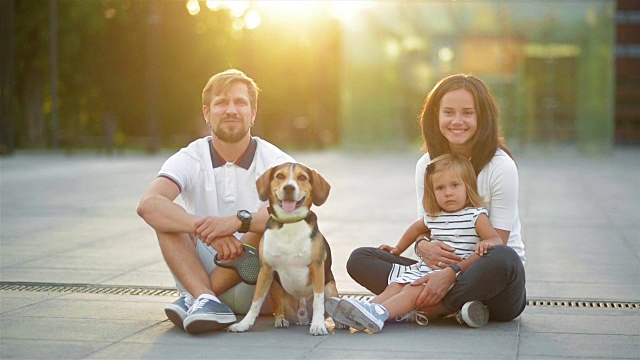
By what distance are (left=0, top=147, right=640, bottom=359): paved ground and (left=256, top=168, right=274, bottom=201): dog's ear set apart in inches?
30.6

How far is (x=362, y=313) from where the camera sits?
574 centimetres

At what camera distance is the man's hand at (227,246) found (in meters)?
6.05

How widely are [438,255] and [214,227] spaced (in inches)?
51.4

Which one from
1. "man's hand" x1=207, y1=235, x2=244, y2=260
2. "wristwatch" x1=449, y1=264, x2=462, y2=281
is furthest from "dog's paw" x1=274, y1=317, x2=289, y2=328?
"wristwatch" x1=449, y1=264, x2=462, y2=281

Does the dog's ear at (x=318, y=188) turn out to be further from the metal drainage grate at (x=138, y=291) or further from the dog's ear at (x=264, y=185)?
the metal drainage grate at (x=138, y=291)

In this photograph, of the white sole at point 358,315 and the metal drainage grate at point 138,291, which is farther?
the metal drainage grate at point 138,291

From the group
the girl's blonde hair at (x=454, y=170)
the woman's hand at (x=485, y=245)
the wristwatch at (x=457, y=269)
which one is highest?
the girl's blonde hair at (x=454, y=170)

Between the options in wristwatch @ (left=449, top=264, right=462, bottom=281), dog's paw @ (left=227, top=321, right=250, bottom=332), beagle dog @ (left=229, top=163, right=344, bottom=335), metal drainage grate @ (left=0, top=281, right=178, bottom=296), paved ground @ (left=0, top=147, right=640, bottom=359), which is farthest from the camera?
metal drainage grate @ (left=0, top=281, right=178, bottom=296)

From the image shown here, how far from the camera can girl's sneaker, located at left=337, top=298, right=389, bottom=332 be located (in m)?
5.74

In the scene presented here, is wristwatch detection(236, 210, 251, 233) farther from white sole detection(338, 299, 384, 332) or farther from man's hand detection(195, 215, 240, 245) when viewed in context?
white sole detection(338, 299, 384, 332)

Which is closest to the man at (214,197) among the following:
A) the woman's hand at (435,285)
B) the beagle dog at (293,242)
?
the beagle dog at (293,242)

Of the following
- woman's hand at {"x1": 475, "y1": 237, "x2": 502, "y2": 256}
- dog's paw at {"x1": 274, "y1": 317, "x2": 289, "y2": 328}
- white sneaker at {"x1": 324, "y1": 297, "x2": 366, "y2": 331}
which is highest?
woman's hand at {"x1": 475, "y1": 237, "x2": 502, "y2": 256}

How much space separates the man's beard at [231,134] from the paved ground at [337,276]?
1.11 metres

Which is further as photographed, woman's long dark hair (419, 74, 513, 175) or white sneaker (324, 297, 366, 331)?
woman's long dark hair (419, 74, 513, 175)
